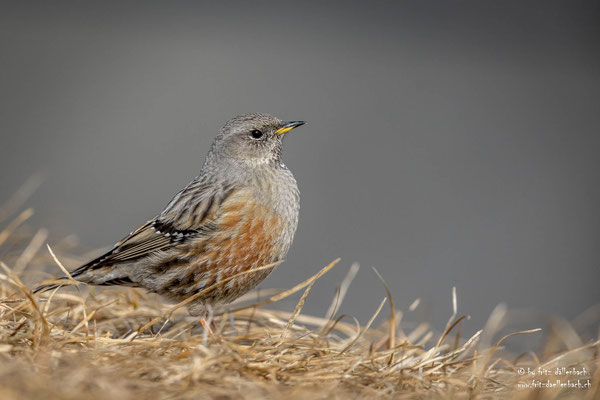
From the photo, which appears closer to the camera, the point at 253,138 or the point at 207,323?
the point at 207,323

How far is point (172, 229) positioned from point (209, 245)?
0.26 meters

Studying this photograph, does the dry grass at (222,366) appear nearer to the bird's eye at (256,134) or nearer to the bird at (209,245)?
the bird at (209,245)

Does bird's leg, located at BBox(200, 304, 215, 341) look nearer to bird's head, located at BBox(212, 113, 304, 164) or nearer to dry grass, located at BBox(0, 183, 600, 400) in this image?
dry grass, located at BBox(0, 183, 600, 400)

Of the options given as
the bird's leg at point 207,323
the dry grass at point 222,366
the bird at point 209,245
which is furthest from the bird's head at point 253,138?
the dry grass at point 222,366

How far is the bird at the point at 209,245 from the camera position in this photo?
288 centimetres

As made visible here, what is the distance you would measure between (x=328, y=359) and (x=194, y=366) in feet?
1.97

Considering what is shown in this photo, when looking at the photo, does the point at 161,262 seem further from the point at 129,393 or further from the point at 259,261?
the point at 129,393

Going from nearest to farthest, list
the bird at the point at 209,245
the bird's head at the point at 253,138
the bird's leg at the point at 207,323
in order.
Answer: the bird's leg at the point at 207,323
the bird at the point at 209,245
the bird's head at the point at 253,138

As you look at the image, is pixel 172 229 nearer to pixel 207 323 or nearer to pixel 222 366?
pixel 207 323

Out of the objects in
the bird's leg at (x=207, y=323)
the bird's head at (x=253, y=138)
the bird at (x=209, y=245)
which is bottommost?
the bird's leg at (x=207, y=323)

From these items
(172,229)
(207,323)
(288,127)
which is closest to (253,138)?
(288,127)

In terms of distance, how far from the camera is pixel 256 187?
10.1 ft

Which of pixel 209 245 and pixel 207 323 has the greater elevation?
pixel 209 245

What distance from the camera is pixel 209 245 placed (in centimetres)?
290
